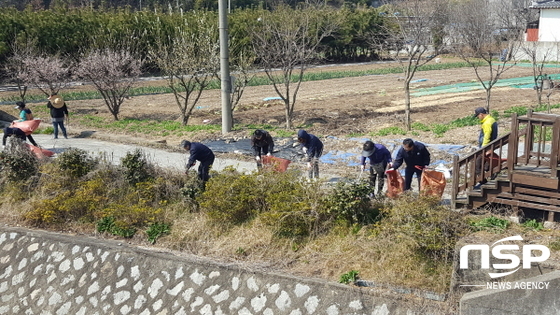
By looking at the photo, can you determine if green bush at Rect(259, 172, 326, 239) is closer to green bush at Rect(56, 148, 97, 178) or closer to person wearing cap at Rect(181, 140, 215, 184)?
person wearing cap at Rect(181, 140, 215, 184)

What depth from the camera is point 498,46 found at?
27.9 metres

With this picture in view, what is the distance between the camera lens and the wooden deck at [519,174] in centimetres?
795

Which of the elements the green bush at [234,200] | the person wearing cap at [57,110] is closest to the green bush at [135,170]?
the green bush at [234,200]

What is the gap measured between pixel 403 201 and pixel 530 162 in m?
1.97

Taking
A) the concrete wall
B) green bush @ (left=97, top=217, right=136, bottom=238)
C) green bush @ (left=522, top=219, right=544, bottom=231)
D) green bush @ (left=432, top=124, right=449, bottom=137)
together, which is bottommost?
the concrete wall

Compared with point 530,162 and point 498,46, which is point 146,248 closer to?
point 530,162

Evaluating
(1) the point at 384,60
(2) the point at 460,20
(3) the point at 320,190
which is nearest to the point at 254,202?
(3) the point at 320,190

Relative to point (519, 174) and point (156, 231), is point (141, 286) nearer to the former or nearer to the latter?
point (156, 231)

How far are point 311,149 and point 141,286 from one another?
14.1 ft

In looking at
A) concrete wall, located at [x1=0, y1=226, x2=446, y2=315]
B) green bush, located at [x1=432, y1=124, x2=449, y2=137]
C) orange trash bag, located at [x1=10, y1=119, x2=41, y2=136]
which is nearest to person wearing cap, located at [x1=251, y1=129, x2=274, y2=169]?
concrete wall, located at [x1=0, y1=226, x2=446, y2=315]

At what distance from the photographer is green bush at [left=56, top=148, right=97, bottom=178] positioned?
1095 cm

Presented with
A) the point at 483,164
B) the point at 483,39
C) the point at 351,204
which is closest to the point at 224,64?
the point at 351,204

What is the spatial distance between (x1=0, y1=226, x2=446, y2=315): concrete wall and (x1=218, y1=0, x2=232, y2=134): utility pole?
8082 mm

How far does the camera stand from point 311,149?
11.1 meters
